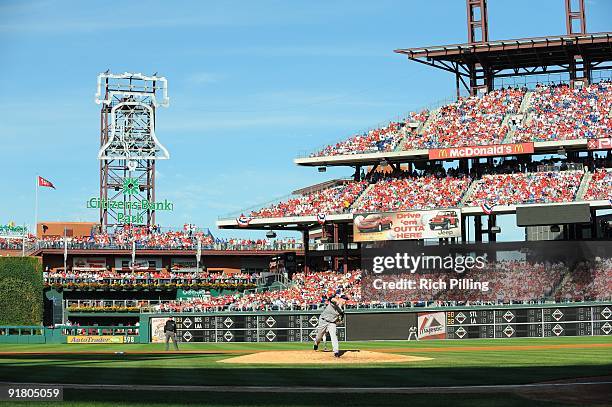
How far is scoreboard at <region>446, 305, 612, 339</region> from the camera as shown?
49.2 meters

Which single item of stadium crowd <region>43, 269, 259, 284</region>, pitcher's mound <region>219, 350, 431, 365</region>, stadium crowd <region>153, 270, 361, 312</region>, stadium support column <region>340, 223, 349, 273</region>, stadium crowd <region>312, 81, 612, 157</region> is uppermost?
stadium crowd <region>312, 81, 612, 157</region>

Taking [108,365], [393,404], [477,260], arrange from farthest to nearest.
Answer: [477,260] → [108,365] → [393,404]

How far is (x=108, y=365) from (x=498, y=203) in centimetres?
3527

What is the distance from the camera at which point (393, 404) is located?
15.6 metres

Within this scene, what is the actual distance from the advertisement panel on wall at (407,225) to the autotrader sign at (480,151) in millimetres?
4643

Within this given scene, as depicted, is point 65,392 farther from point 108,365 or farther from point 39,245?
point 39,245

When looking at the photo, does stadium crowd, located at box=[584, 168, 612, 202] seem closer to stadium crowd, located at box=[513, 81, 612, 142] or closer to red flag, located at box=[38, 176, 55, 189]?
stadium crowd, located at box=[513, 81, 612, 142]

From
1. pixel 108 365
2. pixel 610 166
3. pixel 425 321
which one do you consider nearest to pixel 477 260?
pixel 425 321

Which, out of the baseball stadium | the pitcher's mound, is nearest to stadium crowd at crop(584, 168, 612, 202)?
the baseball stadium

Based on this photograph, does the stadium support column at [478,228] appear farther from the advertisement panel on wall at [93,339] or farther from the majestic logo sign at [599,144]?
the advertisement panel on wall at [93,339]

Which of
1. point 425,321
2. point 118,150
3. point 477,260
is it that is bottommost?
point 425,321

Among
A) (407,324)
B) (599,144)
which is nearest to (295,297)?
(407,324)

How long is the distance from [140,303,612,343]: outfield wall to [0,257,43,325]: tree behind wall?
14.4 metres

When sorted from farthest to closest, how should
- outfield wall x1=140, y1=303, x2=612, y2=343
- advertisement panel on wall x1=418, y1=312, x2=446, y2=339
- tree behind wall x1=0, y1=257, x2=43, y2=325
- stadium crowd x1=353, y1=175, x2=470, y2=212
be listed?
1. tree behind wall x1=0, y1=257, x2=43, y2=325
2. stadium crowd x1=353, y1=175, x2=470, y2=212
3. advertisement panel on wall x1=418, y1=312, x2=446, y2=339
4. outfield wall x1=140, y1=303, x2=612, y2=343
